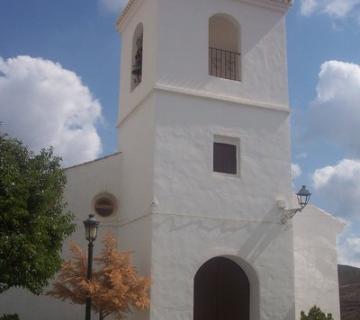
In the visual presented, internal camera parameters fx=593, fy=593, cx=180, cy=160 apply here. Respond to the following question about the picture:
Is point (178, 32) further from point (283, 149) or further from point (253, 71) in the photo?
point (283, 149)

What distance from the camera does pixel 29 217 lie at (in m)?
12.0

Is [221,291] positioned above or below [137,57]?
below

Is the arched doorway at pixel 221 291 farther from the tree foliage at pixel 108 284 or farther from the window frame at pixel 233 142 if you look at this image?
the window frame at pixel 233 142

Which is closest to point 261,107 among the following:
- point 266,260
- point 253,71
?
point 253,71

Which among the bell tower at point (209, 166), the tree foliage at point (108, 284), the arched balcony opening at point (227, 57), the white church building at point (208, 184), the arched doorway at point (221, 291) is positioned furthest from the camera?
the arched balcony opening at point (227, 57)

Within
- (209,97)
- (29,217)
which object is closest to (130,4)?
(209,97)

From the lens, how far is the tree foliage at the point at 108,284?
43.0 ft

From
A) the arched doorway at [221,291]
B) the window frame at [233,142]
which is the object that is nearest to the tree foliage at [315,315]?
the arched doorway at [221,291]

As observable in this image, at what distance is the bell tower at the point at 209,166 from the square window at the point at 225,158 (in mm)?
27

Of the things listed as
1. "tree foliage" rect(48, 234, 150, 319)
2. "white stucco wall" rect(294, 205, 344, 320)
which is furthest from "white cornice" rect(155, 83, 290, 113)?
"tree foliage" rect(48, 234, 150, 319)

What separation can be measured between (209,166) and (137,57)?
466cm

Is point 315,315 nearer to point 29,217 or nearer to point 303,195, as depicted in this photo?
point 303,195

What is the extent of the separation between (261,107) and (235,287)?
5050mm

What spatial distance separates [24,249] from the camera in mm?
11562
